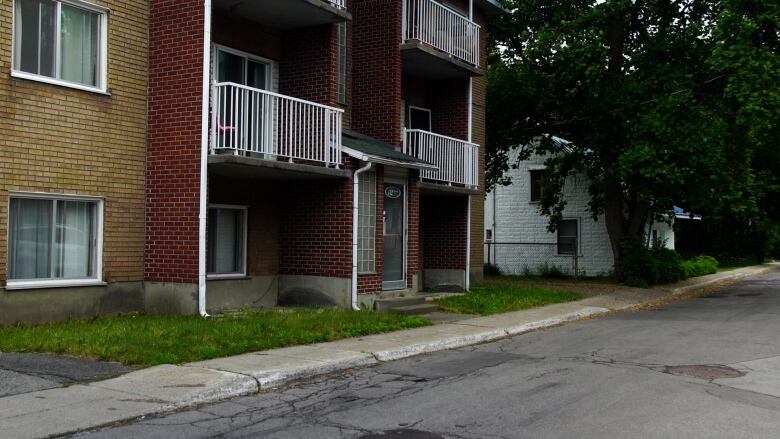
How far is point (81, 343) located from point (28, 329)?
136cm

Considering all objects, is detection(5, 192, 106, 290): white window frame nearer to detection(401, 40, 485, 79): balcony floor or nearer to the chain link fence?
detection(401, 40, 485, 79): balcony floor

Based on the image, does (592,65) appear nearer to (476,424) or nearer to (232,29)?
(232,29)

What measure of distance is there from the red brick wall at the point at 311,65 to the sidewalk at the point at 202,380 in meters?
5.25

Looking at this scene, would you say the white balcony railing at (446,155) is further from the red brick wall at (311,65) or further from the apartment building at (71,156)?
the apartment building at (71,156)

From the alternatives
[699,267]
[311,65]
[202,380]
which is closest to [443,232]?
A: [311,65]

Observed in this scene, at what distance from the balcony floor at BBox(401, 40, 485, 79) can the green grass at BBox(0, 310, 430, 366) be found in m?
6.67

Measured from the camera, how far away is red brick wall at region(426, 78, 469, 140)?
19109 millimetres

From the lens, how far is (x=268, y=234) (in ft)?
48.5

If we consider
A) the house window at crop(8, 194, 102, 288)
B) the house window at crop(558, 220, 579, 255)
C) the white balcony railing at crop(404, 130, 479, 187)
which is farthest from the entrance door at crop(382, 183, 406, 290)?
the house window at crop(558, 220, 579, 255)

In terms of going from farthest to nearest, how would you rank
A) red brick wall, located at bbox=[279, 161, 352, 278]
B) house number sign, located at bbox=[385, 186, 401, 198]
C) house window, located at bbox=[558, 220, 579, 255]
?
house window, located at bbox=[558, 220, 579, 255] < house number sign, located at bbox=[385, 186, 401, 198] < red brick wall, located at bbox=[279, 161, 352, 278]

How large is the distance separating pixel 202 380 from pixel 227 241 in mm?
6427

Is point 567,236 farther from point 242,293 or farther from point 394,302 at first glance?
point 242,293

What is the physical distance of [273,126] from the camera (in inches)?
506

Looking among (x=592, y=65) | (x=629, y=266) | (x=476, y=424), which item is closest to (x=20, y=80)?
(x=476, y=424)
